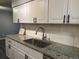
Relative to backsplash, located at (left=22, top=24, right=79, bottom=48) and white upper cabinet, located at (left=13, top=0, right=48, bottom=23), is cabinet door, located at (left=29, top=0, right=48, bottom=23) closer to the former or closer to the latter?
white upper cabinet, located at (left=13, top=0, right=48, bottom=23)

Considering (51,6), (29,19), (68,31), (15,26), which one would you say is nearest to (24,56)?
(29,19)

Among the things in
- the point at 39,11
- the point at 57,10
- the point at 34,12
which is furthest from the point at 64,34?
the point at 34,12

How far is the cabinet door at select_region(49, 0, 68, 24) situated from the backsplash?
390 mm

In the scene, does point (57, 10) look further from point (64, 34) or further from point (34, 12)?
point (34, 12)

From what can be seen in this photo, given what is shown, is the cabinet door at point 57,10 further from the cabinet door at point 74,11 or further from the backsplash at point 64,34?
the backsplash at point 64,34

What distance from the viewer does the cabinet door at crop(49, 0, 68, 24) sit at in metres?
1.45

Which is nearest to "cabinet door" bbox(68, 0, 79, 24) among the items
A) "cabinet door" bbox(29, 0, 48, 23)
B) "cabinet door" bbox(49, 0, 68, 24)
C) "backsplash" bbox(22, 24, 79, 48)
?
"cabinet door" bbox(49, 0, 68, 24)

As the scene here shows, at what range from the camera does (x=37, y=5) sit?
2.04 metres

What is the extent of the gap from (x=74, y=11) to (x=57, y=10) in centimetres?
33

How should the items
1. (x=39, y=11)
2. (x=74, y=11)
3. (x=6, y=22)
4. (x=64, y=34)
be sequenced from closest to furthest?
(x=74, y=11)
(x=64, y=34)
(x=39, y=11)
(x=6, y=22)

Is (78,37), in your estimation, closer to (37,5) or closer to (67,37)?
(67,37)

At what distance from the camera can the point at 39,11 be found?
78.3 inches

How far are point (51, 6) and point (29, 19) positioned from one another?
0.87 meters

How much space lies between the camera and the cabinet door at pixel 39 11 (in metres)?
1.82
